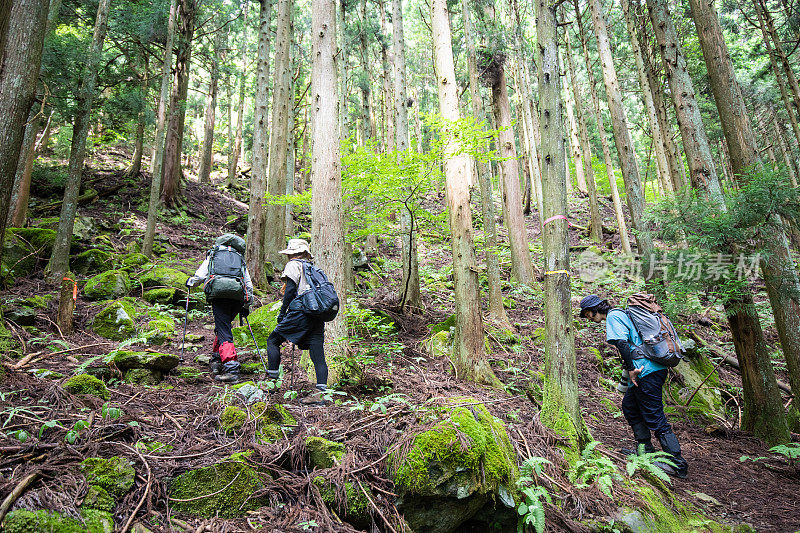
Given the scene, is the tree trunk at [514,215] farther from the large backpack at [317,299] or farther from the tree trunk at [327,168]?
the large backpack at [317,299]

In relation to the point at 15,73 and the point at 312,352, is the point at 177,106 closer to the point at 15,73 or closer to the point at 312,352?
the point at 15,73

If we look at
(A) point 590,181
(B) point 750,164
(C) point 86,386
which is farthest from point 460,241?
(A) point 590,181

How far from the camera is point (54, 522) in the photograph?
2.05 meters

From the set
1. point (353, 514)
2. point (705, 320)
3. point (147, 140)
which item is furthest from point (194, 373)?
point (147, 140)

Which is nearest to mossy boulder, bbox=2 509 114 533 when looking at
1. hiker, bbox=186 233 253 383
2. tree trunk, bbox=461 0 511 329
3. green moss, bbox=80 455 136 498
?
green moss, bbox=80 455 136 498

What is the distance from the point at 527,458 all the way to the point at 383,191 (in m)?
4.91

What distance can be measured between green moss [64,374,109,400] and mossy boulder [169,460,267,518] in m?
1.64

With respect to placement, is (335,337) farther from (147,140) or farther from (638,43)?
(147,140)

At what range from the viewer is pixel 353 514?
265 centimetres

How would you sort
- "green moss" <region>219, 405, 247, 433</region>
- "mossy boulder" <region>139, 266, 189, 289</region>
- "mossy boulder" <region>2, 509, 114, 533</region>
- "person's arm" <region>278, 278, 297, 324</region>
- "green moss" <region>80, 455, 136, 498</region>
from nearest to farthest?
"mossy boulder" <region>2, 509, 114, 533</region> < "green moss" <region>80, 455, 136, 498</region> < "green moss" <region>219, 405, 247, 433</region> < "person's arm" <region>278, 278, 297, 324</region> < "mossy boulder" <region>139, 266, 189, 289</region>

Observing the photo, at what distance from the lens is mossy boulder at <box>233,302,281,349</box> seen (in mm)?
6398

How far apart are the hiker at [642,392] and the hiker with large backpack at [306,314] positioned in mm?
3494

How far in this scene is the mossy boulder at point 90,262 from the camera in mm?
9188

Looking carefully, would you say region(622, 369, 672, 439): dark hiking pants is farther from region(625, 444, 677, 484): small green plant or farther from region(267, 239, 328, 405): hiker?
region(267, 239, 328, 405): hiker
